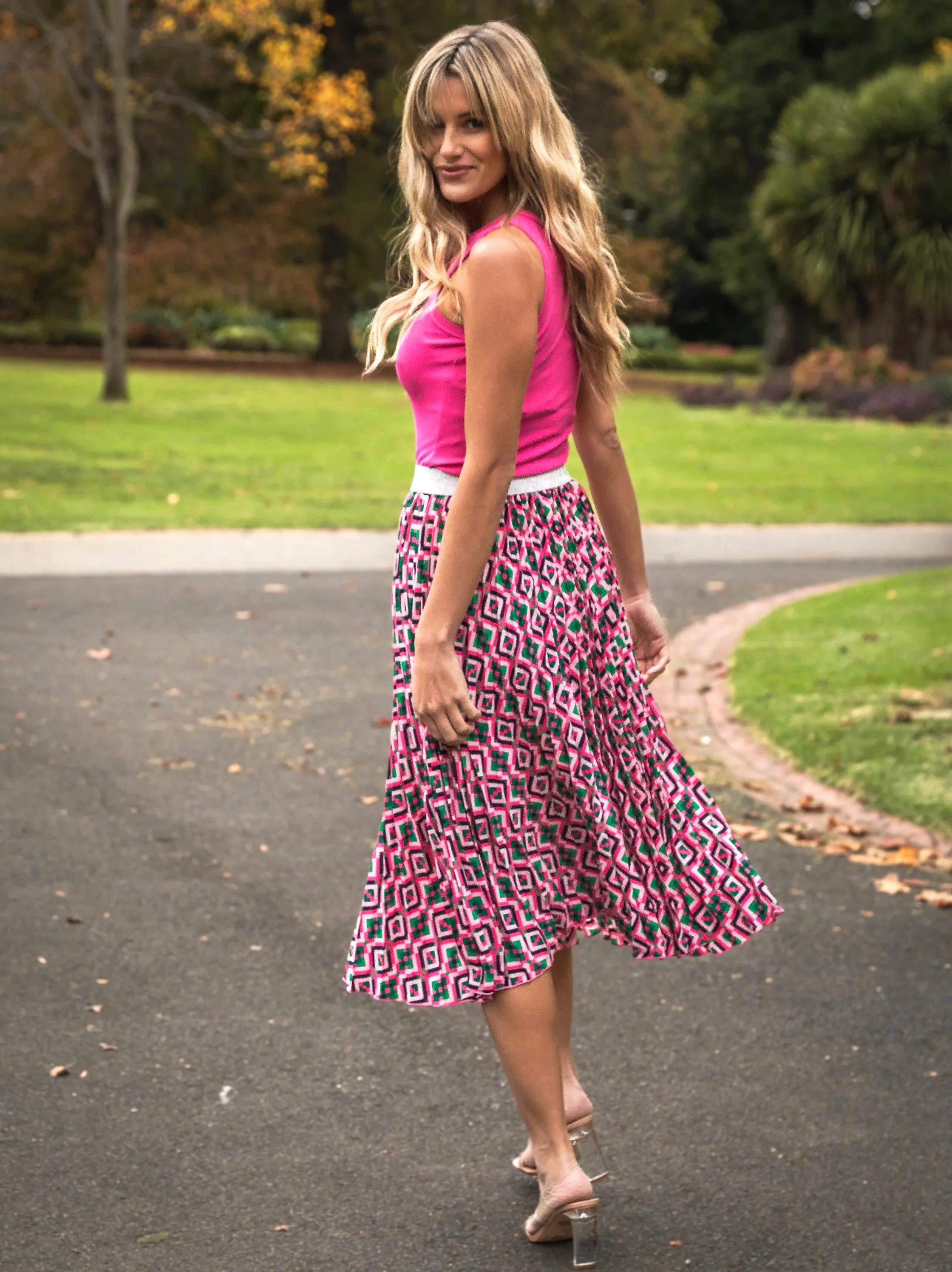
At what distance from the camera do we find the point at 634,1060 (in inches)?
144

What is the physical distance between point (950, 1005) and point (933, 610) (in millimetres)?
5684

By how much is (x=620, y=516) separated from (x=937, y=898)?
2.28 meters

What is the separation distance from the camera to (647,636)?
3.19 meters

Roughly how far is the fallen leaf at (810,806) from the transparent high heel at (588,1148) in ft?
9.44

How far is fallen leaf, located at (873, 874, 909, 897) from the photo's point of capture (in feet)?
15.8

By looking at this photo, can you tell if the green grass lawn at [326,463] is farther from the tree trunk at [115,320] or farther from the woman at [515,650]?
the woman at [515,650]

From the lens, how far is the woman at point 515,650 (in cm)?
259

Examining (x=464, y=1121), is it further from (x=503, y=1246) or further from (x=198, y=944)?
(x=198, y=944)

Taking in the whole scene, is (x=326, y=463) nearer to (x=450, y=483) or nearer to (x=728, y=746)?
(x=728, y=746)

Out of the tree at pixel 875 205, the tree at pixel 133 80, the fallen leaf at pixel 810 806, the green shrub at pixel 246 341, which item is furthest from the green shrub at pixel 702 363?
the fallen leaf at pixel 810 806

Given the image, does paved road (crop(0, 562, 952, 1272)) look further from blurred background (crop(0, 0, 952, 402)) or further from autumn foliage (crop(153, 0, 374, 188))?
autumn foliage (crop(153, 0, 374, 188))

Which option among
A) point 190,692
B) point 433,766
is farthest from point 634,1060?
point 190,692

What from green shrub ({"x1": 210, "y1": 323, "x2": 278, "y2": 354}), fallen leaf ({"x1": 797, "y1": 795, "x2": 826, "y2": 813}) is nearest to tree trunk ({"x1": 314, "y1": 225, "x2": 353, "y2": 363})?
green shrub ({"x1": 210, "y1": 323, "x2": 278, "y2": 354})

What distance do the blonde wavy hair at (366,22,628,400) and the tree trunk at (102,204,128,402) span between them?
2355cm
